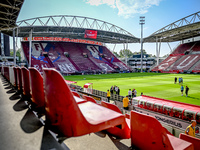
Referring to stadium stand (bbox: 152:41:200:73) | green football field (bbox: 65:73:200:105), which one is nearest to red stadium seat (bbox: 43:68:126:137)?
green football field (bbox: 65:73:200:105)

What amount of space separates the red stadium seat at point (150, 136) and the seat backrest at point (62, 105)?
123 centimetres

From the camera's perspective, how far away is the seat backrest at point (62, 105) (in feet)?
4.85

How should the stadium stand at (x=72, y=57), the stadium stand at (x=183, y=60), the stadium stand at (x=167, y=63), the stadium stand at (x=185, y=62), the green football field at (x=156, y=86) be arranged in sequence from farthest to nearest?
the stadium stand at (x=167, y=63) < the stadium stand at (x=185, y=62) < the stadium stand at (x=183, y=60) < the stadium stand at (x=72, y=57) < the green football field at (x=156, y=86)

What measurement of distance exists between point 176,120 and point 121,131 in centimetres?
652

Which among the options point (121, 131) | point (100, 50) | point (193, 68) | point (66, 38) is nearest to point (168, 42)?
point (193, 68)

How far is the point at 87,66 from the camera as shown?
171 feet

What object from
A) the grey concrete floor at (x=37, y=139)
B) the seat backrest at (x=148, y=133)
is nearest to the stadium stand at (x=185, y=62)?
the seat backrest at (x=148, y=133)

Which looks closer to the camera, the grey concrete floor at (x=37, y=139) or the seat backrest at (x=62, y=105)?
the seat backrest at (x=62, y=105)

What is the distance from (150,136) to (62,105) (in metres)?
1.58

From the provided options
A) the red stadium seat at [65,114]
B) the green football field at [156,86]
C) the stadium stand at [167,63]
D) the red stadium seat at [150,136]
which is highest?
the stadium stand at [167,63]

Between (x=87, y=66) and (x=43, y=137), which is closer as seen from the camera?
(x=43, y=137)

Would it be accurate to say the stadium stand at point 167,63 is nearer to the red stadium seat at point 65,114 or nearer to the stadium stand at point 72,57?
the stadium stand at point 72,57

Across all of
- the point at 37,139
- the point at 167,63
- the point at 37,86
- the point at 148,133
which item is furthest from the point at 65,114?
the point at 167,63

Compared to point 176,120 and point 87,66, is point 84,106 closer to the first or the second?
point 176,120
